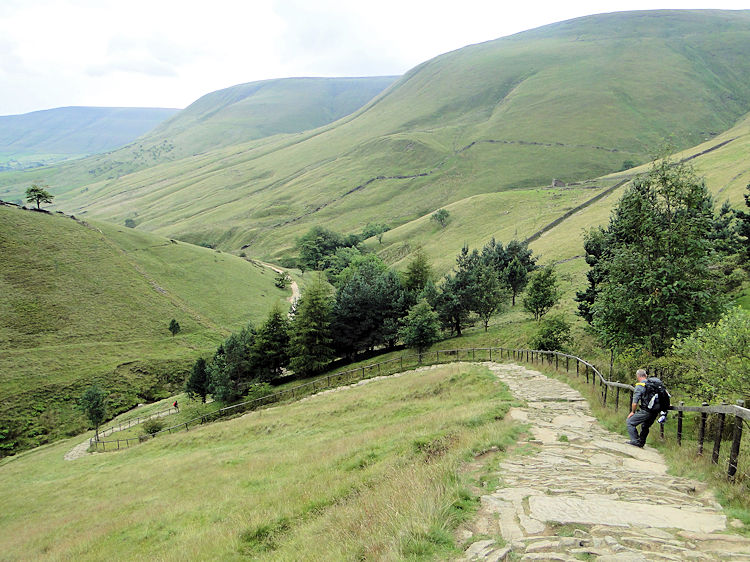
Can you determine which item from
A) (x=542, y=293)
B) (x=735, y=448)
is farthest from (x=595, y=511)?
(x=542, y=293)

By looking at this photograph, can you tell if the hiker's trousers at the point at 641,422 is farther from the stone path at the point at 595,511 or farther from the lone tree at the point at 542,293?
the lone tree at the point at 542,293

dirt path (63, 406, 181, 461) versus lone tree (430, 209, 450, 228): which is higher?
lone tree (430, 209, 450, 228)

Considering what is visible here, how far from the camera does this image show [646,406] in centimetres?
1040

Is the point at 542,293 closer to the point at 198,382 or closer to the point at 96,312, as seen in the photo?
the point at 198,382

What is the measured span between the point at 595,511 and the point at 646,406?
528 cm

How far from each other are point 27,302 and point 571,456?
A: 8055 centimetres

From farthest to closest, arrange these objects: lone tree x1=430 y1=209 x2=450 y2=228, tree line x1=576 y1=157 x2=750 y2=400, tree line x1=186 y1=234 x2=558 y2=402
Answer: lone tree x1=430 y1=209 x2=450 y2=228, tree line x1=186 y1=234 x2=558 y2=402, tree line x1=576 y1=157 x2=750 y2=400

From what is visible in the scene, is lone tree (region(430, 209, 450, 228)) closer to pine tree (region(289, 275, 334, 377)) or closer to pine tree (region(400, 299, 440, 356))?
pine tree (region(289, 275, 334, 377))

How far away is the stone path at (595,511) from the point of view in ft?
17.4

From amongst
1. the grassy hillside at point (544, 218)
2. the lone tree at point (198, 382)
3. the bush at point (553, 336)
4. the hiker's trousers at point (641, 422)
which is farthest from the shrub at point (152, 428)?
the grassy hillside at point (544, 218)

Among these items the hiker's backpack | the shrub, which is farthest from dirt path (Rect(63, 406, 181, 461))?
the hiker's backpack

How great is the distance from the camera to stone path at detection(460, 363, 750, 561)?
5.31m

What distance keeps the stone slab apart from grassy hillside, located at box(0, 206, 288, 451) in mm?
57358

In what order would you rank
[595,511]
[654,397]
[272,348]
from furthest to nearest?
[272,348]
[654,397]
[595,511]
